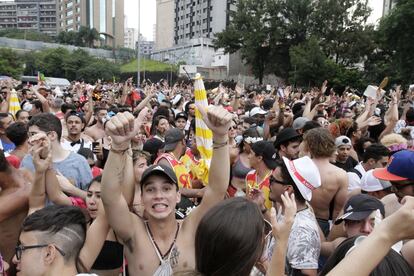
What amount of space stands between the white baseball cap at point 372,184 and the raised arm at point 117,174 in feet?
7.81

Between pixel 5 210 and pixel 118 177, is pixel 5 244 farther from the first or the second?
pixel 118 177

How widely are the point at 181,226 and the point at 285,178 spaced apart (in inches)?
34.7

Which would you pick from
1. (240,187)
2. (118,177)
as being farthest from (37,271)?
(240,187)

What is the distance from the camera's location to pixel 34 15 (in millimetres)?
144250

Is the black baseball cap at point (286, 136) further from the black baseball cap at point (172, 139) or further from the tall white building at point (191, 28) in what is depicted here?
the tall white building at point (191, 28)

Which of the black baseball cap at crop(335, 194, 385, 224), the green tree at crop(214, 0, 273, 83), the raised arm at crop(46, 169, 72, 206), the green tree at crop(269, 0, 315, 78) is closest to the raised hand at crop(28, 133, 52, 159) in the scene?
the raised arm at crop(46, 169, 72, 206)

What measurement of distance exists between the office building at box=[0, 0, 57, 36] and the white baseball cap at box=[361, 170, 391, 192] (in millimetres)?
150845

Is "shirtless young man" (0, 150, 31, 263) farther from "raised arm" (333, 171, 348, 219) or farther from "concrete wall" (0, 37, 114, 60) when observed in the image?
"concrete wall" (0, 37, 114, 60)

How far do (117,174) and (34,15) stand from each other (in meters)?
160

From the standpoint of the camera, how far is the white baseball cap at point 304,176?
3.07 m

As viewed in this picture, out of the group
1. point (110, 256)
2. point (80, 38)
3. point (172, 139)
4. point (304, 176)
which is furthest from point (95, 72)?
point (304, 176)

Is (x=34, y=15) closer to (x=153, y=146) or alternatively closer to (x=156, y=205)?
(x=153, y=146)

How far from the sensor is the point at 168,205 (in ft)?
9.19

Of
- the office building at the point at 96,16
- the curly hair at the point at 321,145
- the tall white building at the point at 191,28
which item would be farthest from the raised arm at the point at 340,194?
the office building at the point at 96,16
